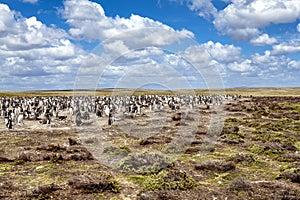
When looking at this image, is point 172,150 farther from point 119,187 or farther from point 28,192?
point 28,192

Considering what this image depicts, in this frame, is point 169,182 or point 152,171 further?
point 152,171

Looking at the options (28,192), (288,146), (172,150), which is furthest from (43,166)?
(288,146)

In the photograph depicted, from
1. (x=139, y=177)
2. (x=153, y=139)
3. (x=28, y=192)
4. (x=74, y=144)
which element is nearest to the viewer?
(x=28, y=192)

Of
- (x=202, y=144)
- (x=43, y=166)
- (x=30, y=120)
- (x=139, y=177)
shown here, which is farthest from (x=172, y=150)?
(x=30, y=120)

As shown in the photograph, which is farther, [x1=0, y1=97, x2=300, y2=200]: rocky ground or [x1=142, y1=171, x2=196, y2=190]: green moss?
[x1=142, y1=171, x2=196, y2=190]: green moss

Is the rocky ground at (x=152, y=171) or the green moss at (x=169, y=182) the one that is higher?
the green moss at (x=169, y=182)

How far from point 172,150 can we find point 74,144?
20.2ft

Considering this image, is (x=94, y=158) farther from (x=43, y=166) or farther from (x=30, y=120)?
(x=30, y=120)

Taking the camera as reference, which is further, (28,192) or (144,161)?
(144,161)

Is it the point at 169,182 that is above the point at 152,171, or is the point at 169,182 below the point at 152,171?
above

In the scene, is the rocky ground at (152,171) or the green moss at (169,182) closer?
the rocky ground at (152,171)

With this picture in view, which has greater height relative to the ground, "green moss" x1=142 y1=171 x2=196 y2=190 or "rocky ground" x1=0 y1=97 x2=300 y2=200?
"green moss" x1=142 y1=171 x2=196 y2=190

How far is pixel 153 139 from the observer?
71.6 ft

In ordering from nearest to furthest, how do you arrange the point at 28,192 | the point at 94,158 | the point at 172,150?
the point at 28,192
the point at 94,158
the point at 172,150
